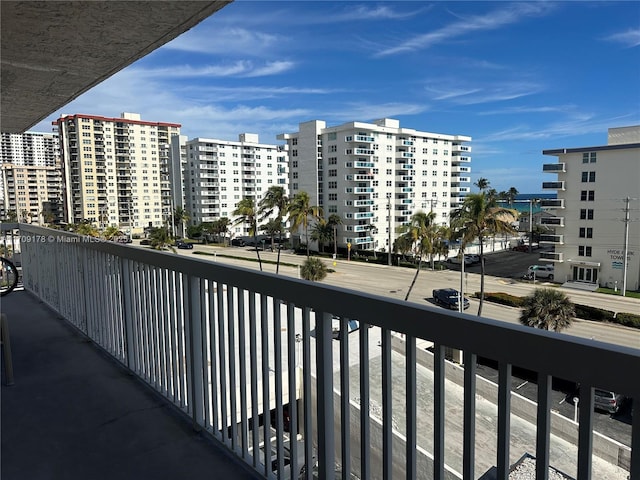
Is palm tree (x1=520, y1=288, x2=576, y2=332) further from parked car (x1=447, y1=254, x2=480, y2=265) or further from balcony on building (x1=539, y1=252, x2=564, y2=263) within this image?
parked car (x1=447, y1=254, x2=480, y2=265)

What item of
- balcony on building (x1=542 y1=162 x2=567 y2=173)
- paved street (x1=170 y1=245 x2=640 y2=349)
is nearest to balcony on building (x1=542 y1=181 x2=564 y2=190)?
balcony on building (x1=542 y1=162 x2=567 y2=173)

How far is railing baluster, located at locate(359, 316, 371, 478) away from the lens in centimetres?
107

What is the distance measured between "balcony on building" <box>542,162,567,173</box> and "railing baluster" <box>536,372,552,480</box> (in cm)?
3398

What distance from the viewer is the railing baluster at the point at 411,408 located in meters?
0.96

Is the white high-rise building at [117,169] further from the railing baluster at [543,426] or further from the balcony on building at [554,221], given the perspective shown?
the railing baluster at [543,426]

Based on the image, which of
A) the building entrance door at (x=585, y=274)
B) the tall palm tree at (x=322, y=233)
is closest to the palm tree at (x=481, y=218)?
the building entrance door at (x=585, y=274)

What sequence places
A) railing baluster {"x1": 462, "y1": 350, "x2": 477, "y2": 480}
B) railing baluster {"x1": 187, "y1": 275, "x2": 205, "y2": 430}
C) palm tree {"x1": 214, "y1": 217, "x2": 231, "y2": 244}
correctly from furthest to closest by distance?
palm tree {"x1": 214, "y1": 217, "x2": 231, "y2": 244}, railing baluster {"x1": 187, "y1": 275, "x2": 205, "y2": 430}, railing baluster {"x1": 462, "y1": 350, "x2": 477, "y2": 480}

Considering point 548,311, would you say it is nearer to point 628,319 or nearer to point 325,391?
point 628,319

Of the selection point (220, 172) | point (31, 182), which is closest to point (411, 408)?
point (220, 172)

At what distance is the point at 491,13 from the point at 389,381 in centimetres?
5932

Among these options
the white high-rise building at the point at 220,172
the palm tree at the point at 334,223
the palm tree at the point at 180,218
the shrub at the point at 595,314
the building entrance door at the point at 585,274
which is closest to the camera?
the shrub at the point at 595,314

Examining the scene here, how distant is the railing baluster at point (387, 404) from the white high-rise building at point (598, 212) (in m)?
31.0

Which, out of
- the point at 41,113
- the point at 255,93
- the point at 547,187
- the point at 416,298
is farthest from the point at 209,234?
the point at 41,113

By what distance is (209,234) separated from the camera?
168ft
